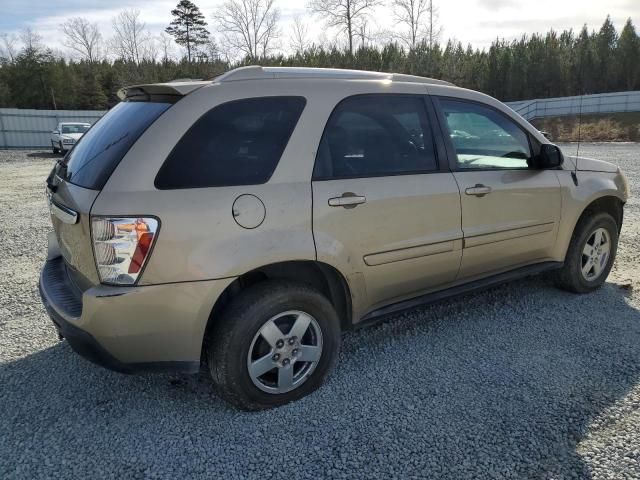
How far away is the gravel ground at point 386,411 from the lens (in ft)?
7.73

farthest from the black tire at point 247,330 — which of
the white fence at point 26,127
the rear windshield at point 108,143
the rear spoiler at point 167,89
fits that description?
the white fence at point 26,127

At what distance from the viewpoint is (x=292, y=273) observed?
288 cm

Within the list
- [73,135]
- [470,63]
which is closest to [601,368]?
[73,135]

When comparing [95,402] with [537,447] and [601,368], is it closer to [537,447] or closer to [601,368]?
[537,447]

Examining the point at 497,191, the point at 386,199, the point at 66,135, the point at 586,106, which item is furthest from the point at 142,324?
the point at 586,106

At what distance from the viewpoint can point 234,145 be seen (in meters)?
2.59

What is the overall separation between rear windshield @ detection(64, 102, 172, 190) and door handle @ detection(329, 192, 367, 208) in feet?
3.33

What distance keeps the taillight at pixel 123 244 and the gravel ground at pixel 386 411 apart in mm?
908

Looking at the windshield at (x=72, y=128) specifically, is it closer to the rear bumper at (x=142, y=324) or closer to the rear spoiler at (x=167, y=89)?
the rear spoiler at (x=167, y=89)

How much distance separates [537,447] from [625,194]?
9.91ft

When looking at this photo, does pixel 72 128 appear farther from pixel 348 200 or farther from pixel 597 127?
pixel 597 127

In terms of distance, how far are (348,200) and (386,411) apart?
121 cm

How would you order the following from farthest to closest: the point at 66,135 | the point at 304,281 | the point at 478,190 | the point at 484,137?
the point at 66,135 < the point at 484,137 < the point at 478,190 < the point at 304,281

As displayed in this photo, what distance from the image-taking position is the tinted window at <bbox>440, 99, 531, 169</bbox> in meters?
3.46
